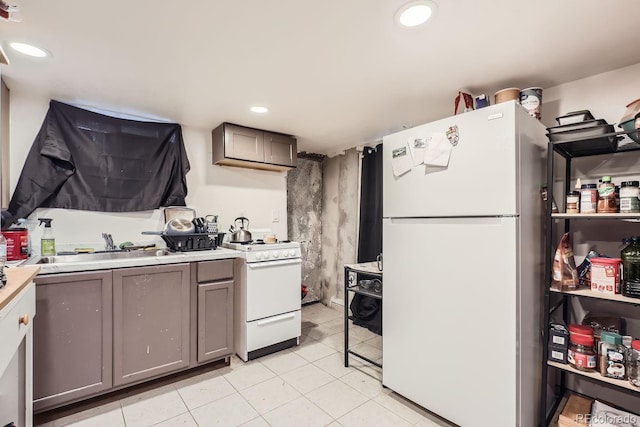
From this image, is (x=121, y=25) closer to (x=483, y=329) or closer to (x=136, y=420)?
(x=136, y=420)

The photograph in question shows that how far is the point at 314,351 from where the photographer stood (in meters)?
2.70

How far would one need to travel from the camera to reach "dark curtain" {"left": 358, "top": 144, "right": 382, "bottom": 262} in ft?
11.1

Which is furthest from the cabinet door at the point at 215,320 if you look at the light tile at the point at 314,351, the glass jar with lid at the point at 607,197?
the glass jar with lid at the point at 607,197

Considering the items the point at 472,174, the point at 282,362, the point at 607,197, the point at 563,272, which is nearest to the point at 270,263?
the point at 282,362

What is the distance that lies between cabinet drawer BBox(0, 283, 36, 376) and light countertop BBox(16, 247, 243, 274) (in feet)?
0.85

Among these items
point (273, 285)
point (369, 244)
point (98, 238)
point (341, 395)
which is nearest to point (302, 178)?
point (369, 244)

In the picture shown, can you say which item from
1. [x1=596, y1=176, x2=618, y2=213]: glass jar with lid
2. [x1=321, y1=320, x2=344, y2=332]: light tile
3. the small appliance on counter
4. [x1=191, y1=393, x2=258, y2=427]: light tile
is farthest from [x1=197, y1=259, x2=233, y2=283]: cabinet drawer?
[x1=596, y1=176, x2=618, y2=213]: glass jar with lid

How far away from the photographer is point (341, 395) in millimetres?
2035

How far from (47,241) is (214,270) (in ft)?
3.89

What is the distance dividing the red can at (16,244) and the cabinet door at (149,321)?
0.61 meters

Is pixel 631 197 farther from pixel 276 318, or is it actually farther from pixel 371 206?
pixel 276 318

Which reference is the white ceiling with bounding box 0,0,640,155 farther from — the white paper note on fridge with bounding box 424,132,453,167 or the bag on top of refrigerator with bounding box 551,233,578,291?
the bag on top of refrigerator with bounding box 551,233,578,291

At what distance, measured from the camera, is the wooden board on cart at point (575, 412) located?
4.91 ft

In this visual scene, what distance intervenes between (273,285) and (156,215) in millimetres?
1271
